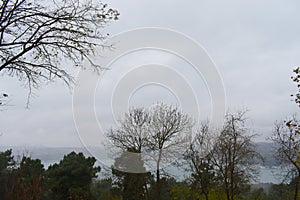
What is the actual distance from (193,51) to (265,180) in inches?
384

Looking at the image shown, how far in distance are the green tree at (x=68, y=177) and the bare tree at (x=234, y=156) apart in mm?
7328

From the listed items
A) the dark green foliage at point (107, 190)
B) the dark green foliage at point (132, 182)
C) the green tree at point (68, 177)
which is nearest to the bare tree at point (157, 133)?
the dark green foliage at point (132, 182)


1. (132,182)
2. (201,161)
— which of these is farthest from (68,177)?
(201,161)

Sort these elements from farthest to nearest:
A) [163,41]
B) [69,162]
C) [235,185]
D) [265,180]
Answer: [69,162] → [265,180] → [235,185] → [163,41]

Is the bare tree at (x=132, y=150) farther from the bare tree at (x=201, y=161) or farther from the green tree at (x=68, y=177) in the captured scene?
the bare tree at (x=201, y=161)

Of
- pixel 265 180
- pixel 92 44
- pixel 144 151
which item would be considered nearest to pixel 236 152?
pixel 265 180

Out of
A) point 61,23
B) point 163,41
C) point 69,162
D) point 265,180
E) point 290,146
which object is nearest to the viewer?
point 61,23

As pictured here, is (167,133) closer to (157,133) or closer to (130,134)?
(157,133)

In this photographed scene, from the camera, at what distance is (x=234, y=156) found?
42.3ft

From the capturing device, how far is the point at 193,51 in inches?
304

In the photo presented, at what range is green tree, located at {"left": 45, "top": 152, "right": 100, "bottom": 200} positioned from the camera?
15.8m

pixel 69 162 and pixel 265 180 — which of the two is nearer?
pixel 265 180

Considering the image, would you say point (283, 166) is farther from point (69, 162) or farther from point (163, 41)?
point (69, 162)

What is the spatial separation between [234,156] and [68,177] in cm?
925
